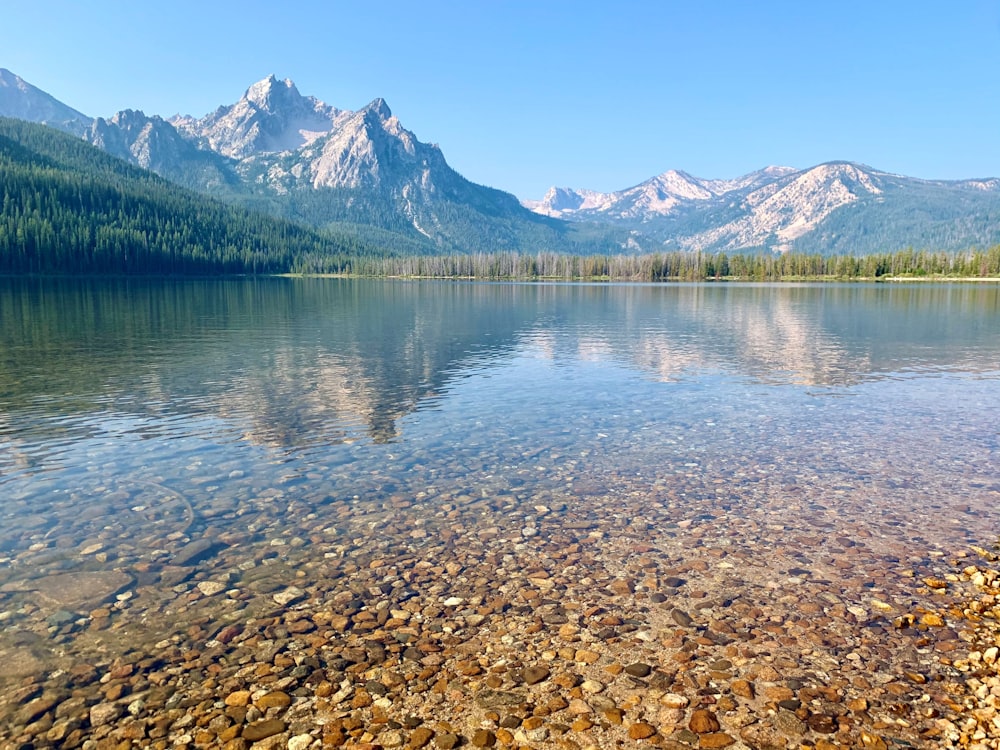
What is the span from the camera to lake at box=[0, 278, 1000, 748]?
367 inches

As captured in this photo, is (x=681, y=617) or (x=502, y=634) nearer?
(x=502, y=634)

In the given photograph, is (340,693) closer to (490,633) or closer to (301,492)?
(490,633)

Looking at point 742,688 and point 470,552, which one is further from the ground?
point 470,552

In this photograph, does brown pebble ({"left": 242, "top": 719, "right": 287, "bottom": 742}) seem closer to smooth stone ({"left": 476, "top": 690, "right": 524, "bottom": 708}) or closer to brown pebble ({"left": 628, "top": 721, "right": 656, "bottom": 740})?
smooth stone ({"left": 476, "top": 690, "right": 524, "bottom": 708})

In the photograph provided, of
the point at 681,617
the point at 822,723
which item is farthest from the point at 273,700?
the point at 822,723

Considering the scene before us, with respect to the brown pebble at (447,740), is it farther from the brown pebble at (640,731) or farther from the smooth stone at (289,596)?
the smooth stone at (289,596)

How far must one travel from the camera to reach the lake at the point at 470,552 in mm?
9320

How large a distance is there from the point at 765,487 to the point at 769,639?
369 inches

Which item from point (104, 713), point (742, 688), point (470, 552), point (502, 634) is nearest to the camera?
point (104, 713)

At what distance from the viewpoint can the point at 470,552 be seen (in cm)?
1470

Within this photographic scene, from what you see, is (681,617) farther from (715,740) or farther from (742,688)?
(715,740)

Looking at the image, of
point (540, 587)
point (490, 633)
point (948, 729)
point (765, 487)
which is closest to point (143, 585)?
point (490, 633)

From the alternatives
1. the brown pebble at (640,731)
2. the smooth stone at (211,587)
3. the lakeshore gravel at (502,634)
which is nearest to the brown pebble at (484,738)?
the lakeshore gravel at (502,634)

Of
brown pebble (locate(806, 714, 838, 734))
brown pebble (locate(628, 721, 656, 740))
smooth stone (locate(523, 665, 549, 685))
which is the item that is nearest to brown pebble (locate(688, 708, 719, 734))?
brown pebble (locate(628, 721, 656, 740))
